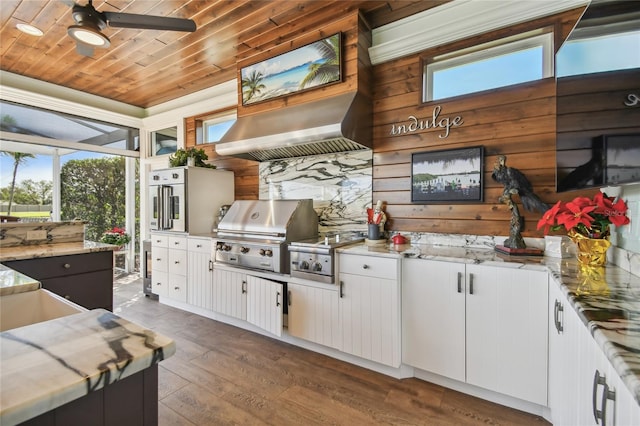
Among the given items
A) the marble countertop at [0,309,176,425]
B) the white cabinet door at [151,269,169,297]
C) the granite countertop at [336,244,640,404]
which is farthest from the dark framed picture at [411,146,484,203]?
the white cabinet door at [151,269,169,297]

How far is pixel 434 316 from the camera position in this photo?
79.3 inches

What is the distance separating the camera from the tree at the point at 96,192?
16.1 ft

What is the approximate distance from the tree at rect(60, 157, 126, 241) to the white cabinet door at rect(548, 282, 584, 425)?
20.0 ft

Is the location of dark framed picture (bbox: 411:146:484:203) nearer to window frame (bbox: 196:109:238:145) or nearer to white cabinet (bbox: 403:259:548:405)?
white cabinet (bbox: 403:259:548:405)

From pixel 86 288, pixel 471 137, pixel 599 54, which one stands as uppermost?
pixel 599 54

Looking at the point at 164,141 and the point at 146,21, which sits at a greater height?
the point at 146,21

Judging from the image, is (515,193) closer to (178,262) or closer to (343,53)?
(343,53)

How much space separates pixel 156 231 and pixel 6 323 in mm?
2862

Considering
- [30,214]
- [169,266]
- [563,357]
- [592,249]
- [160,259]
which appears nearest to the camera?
[563,357]

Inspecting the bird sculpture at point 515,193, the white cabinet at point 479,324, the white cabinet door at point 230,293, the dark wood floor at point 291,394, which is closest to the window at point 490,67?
the bird sculpture at point 515,193

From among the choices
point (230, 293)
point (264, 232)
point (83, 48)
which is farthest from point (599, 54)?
point (83, 48)

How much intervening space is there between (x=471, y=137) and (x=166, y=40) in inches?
120

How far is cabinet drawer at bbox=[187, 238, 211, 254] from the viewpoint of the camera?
3243 mm

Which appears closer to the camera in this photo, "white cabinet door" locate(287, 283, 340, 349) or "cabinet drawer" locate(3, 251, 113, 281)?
"cabinet drawer" locate(3, 251, 113, 281)
